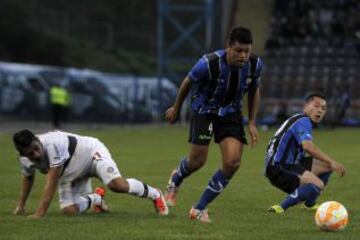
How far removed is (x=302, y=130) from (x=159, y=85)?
107 feet

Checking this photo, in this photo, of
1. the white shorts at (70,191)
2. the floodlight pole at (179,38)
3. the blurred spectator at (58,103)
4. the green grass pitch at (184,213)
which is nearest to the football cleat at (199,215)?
the green grass pitch at (184,213)

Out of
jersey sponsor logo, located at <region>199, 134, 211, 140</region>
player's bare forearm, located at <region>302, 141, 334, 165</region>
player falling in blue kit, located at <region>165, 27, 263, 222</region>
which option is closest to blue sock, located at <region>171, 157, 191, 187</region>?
player falling in blue kit, located at <region>165, 27, 263, 222</region>

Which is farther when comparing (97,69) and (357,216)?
(97,69)

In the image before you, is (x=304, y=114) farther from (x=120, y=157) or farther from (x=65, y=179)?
(x=120, y=157)

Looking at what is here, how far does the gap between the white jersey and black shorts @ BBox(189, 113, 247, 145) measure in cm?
115

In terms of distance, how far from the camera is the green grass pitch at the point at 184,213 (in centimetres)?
977

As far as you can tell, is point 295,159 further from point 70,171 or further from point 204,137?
point 70,171

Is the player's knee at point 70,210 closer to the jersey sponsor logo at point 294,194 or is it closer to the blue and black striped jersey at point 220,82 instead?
the blue and black striped jersey at point 220,82

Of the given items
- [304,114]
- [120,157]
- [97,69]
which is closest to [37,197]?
Result: [304,114]

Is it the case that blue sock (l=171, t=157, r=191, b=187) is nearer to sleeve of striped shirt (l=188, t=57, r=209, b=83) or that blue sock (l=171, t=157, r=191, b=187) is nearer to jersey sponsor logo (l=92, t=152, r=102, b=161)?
jersey sponsor logo (l=92, t=152, r=102, b=161)

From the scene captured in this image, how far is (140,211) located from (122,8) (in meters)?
55.4

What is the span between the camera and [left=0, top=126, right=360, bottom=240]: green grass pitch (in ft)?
32.0

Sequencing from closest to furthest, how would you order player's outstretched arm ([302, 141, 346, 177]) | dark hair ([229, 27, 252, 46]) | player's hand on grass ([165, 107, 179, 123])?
1. dark hair ([229, 27, 252, 46])
2. player's outstretched arm ([302, 141, 346, 177])
3. player's hand on grass ([165, 107, 179, 123])

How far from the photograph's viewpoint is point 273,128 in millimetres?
39406
